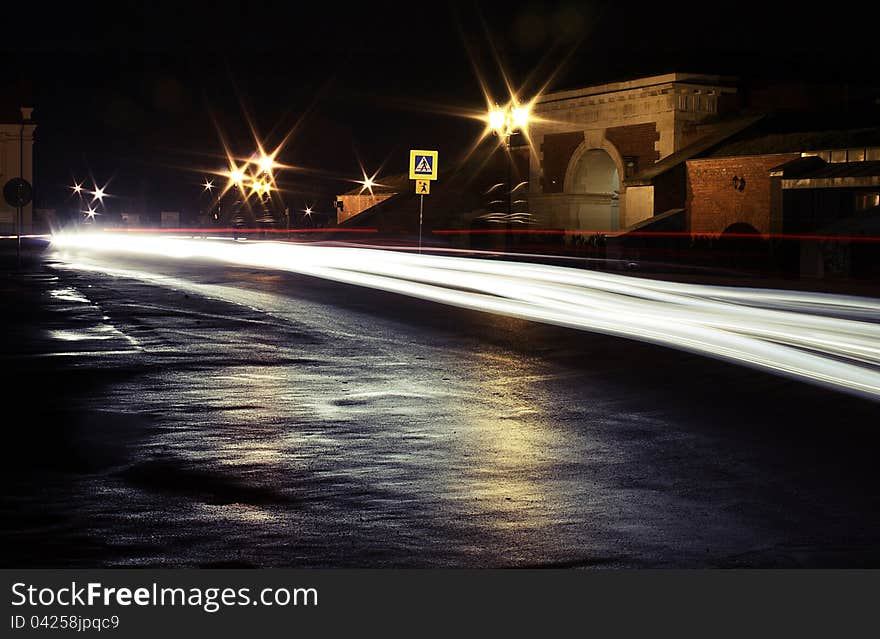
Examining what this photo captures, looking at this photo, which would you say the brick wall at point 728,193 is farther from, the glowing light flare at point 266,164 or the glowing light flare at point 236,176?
the glowing light flare at point 236,176

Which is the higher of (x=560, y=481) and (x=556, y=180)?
(x=556, y=180)

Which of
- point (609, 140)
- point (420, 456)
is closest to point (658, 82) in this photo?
point (609, 140)

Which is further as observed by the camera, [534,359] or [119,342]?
[119,342]

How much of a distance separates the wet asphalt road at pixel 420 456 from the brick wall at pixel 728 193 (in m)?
28.4

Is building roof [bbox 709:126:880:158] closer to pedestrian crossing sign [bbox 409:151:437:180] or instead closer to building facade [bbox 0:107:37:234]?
pedestrian crossing sign [bbox 409:151:437:180]

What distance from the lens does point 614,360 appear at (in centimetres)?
1435

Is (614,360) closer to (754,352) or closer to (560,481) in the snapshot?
(754,352)

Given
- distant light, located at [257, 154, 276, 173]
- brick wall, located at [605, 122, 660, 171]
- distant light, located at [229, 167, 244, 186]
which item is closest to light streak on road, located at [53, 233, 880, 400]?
brick wall, located at [605, 122, 660, 171]

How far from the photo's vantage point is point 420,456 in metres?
8.53

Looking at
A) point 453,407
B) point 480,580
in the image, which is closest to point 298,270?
point 453,407

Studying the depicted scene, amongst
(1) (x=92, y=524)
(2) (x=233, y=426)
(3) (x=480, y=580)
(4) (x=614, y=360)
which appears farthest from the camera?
(4) (x=614, y=360)

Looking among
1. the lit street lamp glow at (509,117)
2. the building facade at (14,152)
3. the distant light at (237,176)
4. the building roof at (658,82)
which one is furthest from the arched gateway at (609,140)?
the distant light at (237,176)

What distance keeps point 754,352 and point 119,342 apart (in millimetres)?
Result: 8163

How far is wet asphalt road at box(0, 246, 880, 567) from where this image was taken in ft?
20.0
